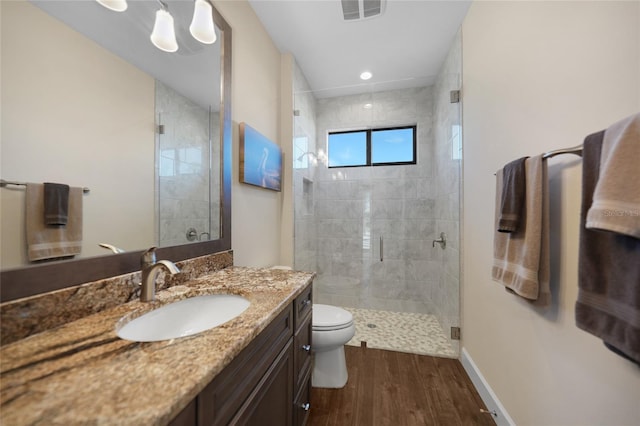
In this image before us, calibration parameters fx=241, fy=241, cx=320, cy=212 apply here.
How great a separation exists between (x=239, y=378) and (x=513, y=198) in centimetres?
125

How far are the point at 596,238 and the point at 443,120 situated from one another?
198 centimetres

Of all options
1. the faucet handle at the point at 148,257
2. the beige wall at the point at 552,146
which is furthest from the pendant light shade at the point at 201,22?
the beige wall at the point at 552,146

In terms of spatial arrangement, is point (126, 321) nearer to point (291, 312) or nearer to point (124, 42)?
point (291, 312)

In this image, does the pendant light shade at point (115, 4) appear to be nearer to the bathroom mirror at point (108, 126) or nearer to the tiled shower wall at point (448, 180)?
the bathroom mirror at point (108, 126)

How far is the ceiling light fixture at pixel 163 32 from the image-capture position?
104 centimetres

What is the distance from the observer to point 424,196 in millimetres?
2789

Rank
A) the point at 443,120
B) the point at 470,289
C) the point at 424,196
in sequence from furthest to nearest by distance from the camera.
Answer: the point at 424,196, the point at 443,120, the point at 470,289

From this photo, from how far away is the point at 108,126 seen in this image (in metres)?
0.83

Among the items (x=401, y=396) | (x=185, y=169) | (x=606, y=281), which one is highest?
(x=185, y=169)

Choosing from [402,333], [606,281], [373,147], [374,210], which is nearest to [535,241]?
[606,281]

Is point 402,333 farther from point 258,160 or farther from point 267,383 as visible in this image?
point 258,160

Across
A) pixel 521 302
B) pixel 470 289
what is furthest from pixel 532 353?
pixel 470 289

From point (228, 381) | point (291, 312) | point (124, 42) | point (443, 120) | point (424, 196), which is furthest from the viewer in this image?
point (424, 196)

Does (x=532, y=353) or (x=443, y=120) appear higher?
(x=443, y=120)
